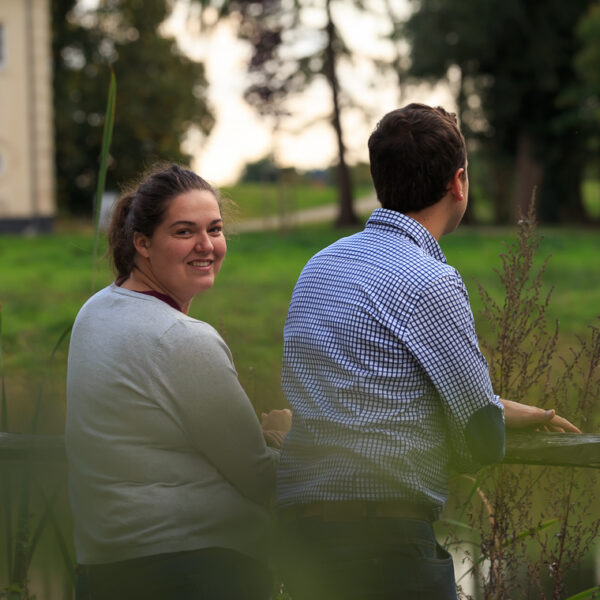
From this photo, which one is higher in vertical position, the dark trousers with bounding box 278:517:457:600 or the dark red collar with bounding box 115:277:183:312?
the dark red collar with bounding box 115:277:183:312

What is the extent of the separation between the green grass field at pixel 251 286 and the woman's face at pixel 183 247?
4.41 feet

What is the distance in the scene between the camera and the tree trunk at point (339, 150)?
2995cm

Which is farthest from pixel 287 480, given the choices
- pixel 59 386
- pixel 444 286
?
pixel 59 386

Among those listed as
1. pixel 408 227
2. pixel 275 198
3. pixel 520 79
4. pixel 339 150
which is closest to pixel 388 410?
pixel 408 227

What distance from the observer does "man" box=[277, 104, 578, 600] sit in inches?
91.4

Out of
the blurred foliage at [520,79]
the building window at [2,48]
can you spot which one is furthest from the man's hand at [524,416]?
the building window at [2,48]

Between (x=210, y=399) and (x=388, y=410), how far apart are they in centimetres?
36

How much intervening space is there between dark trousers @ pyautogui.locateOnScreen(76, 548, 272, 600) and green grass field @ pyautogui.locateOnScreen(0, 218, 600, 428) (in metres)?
1.46

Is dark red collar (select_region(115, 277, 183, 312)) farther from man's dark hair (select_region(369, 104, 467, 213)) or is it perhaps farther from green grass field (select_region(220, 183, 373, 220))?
green grass field (select_region(220, 183, 373, 220))

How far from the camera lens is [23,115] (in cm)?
3084

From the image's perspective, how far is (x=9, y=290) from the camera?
15875mm

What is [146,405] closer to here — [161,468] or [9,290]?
[161,468]

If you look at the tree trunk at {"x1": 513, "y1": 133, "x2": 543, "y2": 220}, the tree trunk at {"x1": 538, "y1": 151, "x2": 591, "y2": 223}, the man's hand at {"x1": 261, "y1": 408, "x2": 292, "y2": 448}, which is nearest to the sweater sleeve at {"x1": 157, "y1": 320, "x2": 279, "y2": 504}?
the man's hand at {"x1": 261, "y1": 408, "x2": 292, "y2": 448}

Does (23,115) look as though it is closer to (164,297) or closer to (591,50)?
(591,50)
